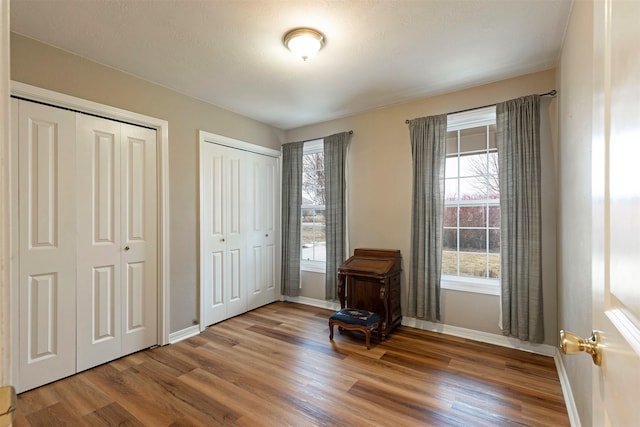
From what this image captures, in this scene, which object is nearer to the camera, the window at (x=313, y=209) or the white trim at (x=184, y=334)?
the white trim at (x=184, y=334)

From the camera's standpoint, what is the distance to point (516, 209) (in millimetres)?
2709

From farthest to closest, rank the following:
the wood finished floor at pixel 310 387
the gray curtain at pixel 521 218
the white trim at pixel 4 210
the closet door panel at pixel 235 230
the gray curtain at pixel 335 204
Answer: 1. the gray curtain at pixel 335 204
2. the closet door panel at pixel 235 230
3. the gray curtain at pixel 521 218
4. the wood finished floor at pixel 310 387
5. the white trim at pixel 4 210

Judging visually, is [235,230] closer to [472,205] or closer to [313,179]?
[313,179]

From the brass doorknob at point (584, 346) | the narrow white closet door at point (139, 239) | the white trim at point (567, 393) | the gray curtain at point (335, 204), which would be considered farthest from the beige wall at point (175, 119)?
the white trim at point (567, 393)

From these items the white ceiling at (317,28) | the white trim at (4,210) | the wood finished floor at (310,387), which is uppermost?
the white ceiling at (317,28)

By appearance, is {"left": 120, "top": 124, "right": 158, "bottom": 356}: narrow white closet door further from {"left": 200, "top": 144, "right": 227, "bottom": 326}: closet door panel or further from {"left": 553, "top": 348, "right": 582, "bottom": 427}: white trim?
{"left": 553, "top": 348, "right": 582, "bottom": 427}: white trim

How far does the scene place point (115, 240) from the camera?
269 cm

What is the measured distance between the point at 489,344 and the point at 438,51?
9.07ft

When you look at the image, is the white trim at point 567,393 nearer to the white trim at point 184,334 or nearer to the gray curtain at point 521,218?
the gray curtain at point 521,218

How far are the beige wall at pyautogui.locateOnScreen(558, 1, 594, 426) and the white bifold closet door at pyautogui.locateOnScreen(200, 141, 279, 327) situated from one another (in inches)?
130

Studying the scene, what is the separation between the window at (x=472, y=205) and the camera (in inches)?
119

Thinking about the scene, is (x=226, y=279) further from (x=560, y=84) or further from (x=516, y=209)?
(x=560, y=84)

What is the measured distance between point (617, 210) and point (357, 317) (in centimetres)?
265

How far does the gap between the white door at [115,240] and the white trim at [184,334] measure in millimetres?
172
